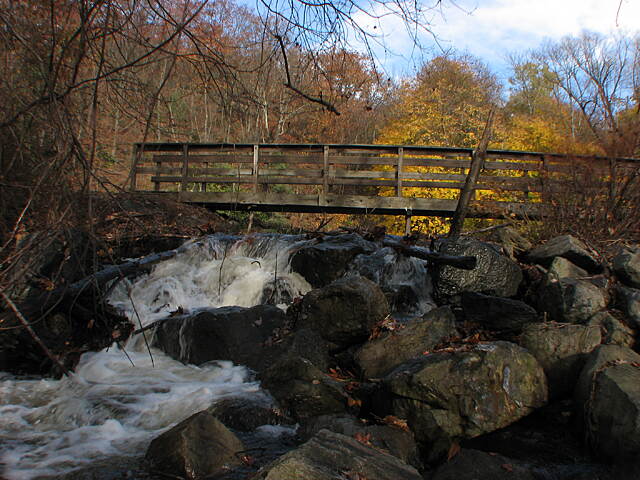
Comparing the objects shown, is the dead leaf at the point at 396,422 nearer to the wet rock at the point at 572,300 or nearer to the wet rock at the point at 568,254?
the wet rock at the point at 572,300

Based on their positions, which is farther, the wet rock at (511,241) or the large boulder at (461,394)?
the wet rock at (511,241)

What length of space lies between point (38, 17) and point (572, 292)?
530 centimetres

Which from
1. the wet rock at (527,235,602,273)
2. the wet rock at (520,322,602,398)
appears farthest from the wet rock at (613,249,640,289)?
the wet rock at (520,322,602,398)

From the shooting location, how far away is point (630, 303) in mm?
5008

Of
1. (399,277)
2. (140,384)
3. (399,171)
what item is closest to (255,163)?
(399,171)

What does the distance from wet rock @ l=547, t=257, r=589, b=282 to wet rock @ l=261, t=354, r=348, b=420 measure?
11.0ft

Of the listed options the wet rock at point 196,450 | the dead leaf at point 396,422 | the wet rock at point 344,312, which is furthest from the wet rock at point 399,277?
the wet rock at point 196,450

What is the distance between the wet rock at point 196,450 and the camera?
9.83 feet

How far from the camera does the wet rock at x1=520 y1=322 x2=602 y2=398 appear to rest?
4234 millimetres

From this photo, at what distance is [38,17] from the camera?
3021 millimetres

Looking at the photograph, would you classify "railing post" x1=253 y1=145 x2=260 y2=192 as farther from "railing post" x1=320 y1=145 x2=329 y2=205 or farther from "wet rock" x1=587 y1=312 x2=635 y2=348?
"wet rock" x1=587 y1=312 x2=635 y2=348

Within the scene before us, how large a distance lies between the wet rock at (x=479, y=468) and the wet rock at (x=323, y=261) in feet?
12.8

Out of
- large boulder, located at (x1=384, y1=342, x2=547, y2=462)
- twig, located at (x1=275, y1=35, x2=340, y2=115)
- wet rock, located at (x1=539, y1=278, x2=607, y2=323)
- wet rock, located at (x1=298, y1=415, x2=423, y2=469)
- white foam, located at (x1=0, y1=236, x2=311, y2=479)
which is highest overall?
twig, located at (x1=275, y1=35, x2=340, y2=115)

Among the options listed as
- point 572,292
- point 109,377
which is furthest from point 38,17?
point 572,292
